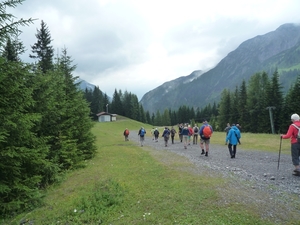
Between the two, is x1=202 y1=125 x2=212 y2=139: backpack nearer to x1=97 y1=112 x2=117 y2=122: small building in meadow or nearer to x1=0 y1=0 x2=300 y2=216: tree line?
x1=0 y1=0 x2=300 y2=216: tree line

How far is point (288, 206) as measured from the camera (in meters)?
5.75

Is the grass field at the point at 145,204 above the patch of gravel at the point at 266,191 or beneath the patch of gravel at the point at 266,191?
beneath

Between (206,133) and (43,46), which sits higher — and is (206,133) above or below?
below

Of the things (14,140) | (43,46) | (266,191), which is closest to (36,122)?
(14,140)

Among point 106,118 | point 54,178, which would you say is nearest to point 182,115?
point 106,118

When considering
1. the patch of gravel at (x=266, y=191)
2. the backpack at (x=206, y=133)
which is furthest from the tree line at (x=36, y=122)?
the backpack at (x=206, y=133)

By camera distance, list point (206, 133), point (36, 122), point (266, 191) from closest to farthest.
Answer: point (266, 191) → point (36, 122) → point (206, 133)

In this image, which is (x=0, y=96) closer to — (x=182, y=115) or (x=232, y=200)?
(x=232, y=200)

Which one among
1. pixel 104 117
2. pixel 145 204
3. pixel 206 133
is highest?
pixel 104 117

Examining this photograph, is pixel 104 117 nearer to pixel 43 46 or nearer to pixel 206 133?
pixel 43 46

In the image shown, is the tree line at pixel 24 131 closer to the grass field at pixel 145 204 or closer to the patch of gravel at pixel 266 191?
the grass field at pixel 145 204

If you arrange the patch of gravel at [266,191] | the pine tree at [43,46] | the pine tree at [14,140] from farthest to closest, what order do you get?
the pine tree at [43,46] → the pine tree at [14,140] → the patch of gravel at [266,191]

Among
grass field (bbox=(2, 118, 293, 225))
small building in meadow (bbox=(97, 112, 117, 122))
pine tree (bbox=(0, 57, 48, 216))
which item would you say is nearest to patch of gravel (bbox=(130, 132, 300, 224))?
grass field (bbox=(2, 118, 293, 225))

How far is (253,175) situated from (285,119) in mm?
44770
